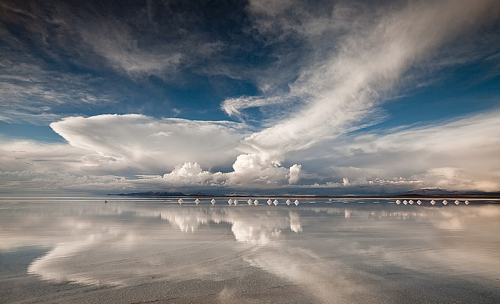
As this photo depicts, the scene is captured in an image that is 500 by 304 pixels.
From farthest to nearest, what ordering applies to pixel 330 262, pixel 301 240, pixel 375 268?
pixel 301 240
pixel 330 262
pixel 375 268

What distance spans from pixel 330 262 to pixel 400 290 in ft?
11.5

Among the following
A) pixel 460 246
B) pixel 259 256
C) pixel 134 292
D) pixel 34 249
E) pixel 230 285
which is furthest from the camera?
pixel 460 246

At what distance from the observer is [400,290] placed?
8016 millimetres

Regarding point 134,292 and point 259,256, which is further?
point 259,256

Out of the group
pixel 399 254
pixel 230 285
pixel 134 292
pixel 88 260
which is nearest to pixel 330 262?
pixel 399 254

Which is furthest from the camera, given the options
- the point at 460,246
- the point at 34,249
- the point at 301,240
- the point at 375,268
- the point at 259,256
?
the point at 301,240

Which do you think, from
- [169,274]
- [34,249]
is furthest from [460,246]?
[34,249]

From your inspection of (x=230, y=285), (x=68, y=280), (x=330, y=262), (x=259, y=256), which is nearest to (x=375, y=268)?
(x=330, y=262)

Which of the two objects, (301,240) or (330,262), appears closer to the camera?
(330,262)

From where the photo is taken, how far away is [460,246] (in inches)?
583

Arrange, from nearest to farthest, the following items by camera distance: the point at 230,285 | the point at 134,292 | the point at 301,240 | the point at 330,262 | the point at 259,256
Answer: the point at 134,292 → the point at 230,285 → the point at 330,262 → the point at 259,256 → the point at 301,240

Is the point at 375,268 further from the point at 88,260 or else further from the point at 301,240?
the point at 88,260

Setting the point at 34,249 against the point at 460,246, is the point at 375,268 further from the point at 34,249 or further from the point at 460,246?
the point at 34,249

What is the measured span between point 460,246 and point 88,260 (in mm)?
19256
